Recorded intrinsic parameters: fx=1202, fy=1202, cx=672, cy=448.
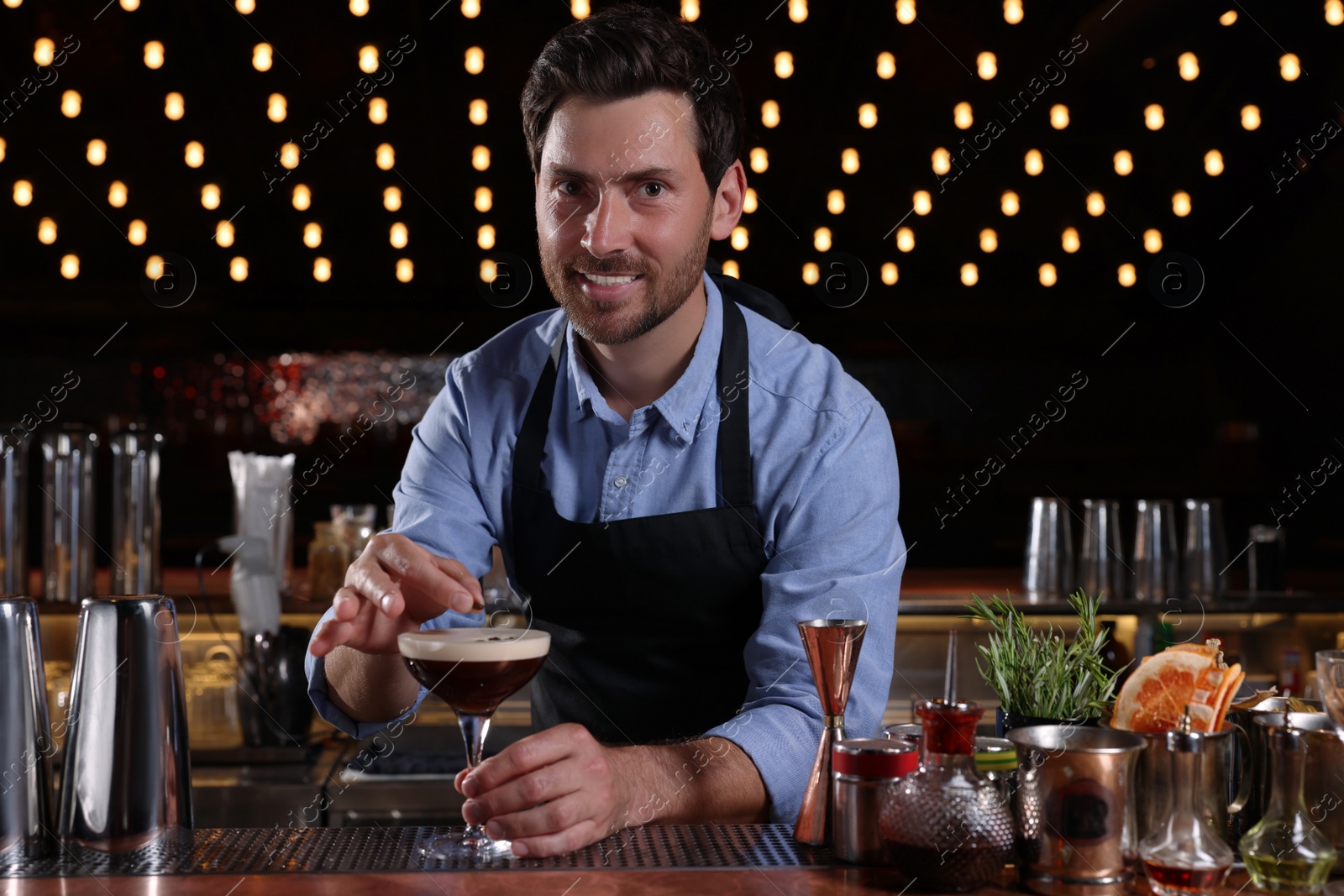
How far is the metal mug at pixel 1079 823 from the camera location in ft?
3.79

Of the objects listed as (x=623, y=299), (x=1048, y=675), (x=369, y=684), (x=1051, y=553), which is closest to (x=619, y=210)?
(x=623, y=299)

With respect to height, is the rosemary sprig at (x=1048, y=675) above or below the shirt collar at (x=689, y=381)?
below

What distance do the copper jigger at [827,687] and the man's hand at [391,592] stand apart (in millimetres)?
406

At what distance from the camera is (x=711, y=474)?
200cm

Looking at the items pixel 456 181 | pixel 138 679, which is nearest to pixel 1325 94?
pixel 456 181

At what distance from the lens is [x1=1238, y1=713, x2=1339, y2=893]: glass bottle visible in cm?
116

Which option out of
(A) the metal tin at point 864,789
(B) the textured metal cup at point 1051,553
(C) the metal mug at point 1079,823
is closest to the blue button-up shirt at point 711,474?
(A) the metal tin at point 864,789

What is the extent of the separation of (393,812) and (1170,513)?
7.55 feet

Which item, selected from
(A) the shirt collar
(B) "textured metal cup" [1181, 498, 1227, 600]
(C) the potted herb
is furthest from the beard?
(B) "textured metal cup" [1181, 498, 1227, 600]

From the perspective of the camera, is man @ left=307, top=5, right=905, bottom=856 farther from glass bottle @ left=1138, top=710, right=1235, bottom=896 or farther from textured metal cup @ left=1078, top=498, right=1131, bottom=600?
textured metal cup @ left=1078, top=498, right=1131, bottom=600

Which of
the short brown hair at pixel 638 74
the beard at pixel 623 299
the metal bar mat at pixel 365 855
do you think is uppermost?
the short brown hair at pixel 638 74

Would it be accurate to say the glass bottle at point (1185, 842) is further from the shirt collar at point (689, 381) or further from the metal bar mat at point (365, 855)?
→ the shirt collar at point (689, 381)

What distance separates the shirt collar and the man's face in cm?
13

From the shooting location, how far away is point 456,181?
11.7 feet
